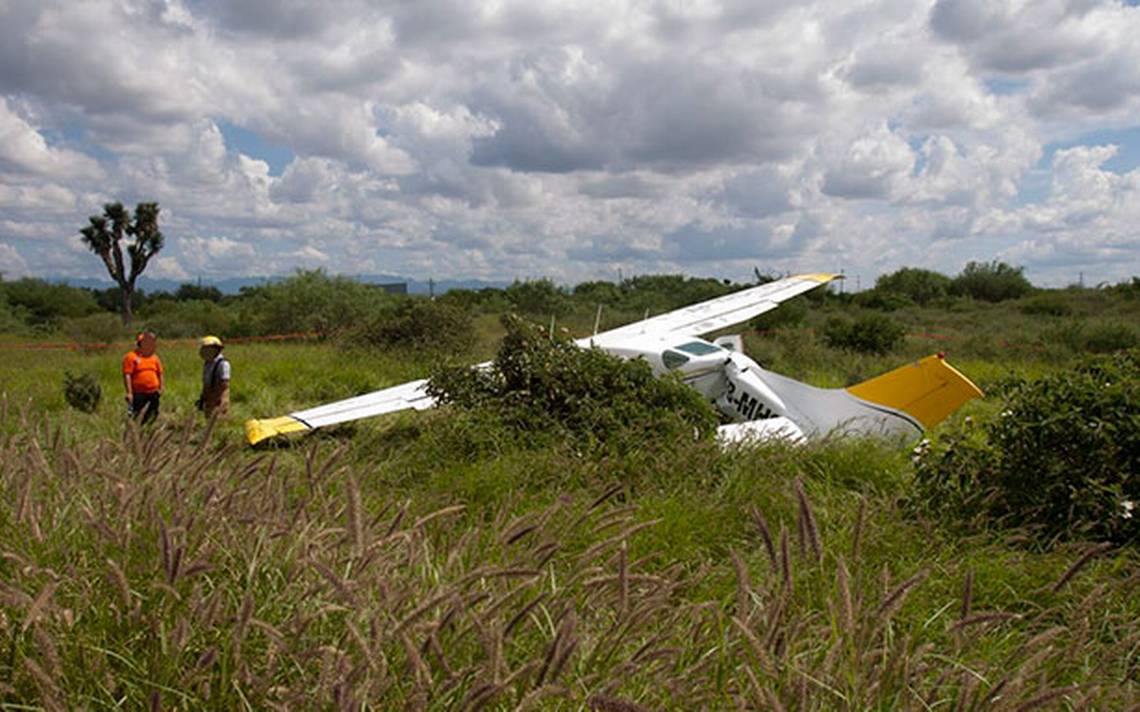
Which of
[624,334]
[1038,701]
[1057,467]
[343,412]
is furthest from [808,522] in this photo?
[624,334]

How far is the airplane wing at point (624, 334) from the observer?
865cm

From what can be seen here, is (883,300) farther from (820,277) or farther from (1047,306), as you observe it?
(820,277)

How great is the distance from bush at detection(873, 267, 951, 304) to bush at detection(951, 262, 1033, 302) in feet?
3.53

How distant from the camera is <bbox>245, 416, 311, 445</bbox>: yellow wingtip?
8164 millimetres

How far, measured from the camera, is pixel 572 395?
25.4 ft

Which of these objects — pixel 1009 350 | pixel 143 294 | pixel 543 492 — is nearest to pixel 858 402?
pixel 543 492

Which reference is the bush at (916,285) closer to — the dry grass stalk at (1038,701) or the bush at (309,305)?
the bush at (309,305)

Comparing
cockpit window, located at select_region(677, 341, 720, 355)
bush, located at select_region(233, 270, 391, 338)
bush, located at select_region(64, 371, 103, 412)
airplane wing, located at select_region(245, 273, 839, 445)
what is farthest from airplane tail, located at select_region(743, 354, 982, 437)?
bush, located at select_region(233, 270, 391, 338)

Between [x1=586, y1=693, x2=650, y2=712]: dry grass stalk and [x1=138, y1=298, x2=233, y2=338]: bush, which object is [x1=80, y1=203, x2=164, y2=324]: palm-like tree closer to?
[x1=138, y1=298, x2=233, y2=338]: bush

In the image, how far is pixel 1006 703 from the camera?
66.8 inches

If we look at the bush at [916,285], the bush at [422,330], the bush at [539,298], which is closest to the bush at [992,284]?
the bush at [916,285]

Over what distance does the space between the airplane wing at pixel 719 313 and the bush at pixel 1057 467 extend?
646 centimetres

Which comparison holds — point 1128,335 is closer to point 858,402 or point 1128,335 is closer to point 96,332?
point 858,402

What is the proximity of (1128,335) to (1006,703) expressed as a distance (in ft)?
85.5
